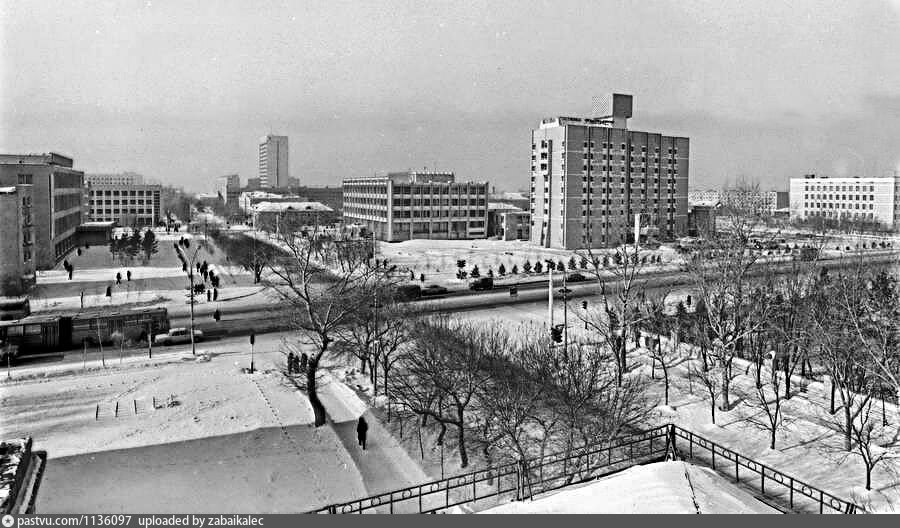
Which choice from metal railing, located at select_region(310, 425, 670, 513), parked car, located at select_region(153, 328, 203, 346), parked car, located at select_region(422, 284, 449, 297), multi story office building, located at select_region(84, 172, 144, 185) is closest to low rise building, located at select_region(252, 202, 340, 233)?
parked car, located at select_region(422, 284, 449, 297)

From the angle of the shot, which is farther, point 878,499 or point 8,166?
point 8,166

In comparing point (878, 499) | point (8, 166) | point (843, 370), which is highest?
point (8, 166)

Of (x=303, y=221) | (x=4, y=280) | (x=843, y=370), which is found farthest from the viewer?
(x=303, y=221)

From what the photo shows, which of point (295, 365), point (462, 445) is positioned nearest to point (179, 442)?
point (295, 365)

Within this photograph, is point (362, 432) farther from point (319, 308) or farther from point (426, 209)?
point (426, 209)

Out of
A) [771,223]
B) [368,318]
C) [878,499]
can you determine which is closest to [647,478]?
[878,499]

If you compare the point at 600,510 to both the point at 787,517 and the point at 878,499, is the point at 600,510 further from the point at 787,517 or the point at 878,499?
the point at 878,499

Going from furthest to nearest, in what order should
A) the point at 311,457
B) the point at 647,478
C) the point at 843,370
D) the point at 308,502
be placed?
1. the point at 843,370
2. the point at 311,457
3. the point at 308,502
4. the point at 647,478
